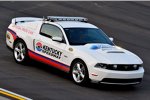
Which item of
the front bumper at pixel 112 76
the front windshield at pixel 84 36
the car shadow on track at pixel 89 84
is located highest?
the front windshield at pixel 84 36

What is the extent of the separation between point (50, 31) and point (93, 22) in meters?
9.09

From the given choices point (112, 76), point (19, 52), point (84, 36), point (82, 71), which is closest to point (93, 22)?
point (19, 52)

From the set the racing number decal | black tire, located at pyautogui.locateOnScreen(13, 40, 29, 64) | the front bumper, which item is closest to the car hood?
the front bumper

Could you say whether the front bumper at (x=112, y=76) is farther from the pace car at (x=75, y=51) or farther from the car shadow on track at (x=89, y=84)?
the car shadow on track at (x=89, y=84)

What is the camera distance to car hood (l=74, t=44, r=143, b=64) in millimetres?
15336

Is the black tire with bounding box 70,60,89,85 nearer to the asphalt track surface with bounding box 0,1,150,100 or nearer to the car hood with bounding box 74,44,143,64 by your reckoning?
the asphalt track surface with bounding box 0,1,150,100

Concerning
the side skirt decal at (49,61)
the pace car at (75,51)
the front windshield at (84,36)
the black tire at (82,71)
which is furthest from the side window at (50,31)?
the black tire at (82,71)

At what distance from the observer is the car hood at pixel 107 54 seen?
1534 centimetres

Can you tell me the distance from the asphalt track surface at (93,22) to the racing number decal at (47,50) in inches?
24.1

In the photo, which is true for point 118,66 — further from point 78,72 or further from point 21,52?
point 21,52

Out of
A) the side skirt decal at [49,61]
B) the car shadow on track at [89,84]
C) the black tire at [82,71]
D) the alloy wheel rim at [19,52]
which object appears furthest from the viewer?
the alloy wheel rim at [19,52]

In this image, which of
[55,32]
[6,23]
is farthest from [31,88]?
[6,23]

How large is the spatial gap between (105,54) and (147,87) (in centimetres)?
170

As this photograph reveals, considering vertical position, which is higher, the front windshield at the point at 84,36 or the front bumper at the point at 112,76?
the front windshield at the point at 84,36
